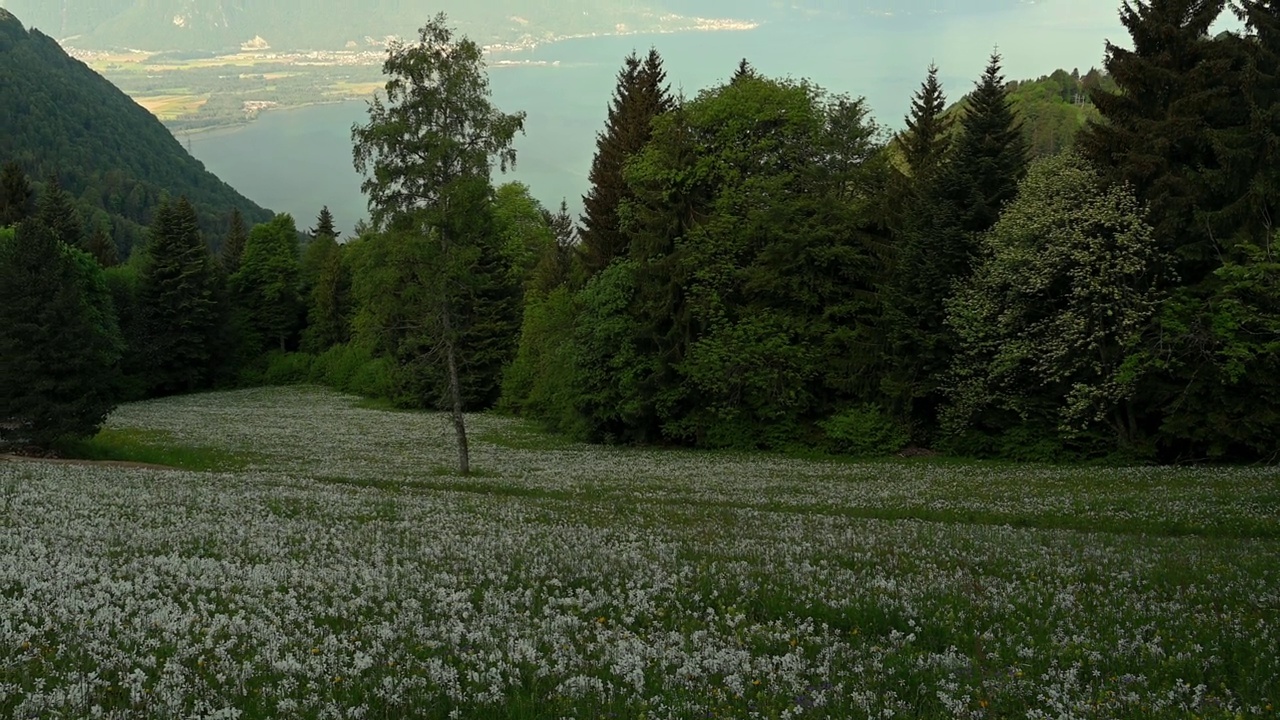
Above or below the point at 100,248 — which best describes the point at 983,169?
below

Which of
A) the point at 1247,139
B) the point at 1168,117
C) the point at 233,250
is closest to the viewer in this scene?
the point at 1247,139

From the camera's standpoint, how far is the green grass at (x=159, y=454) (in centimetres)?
3466

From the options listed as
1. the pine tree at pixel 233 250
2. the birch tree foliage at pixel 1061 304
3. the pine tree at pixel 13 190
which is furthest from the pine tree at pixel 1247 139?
the pine tree at pixel 13 190

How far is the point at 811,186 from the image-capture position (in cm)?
4631

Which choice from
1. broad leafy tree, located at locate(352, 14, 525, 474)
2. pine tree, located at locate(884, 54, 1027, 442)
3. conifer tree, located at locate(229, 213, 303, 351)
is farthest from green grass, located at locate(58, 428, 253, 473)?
conifer tree, located at locate(229, 213, 303, 351)

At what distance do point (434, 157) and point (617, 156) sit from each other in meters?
26.1

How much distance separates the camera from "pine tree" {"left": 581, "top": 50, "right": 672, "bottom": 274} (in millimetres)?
55375

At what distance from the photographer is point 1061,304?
1551 inches

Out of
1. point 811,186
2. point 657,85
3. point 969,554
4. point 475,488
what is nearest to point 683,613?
point 969,554

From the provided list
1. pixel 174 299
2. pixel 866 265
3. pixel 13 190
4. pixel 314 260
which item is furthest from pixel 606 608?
pixel 314 260

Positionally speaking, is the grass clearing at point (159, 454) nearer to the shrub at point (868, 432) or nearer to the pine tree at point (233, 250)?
the shrub at point (868, 432)

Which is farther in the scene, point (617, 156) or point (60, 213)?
point (60, 213)

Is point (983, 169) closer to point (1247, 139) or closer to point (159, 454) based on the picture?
point (1247, 139)

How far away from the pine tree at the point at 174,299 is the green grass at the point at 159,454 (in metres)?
61.4
